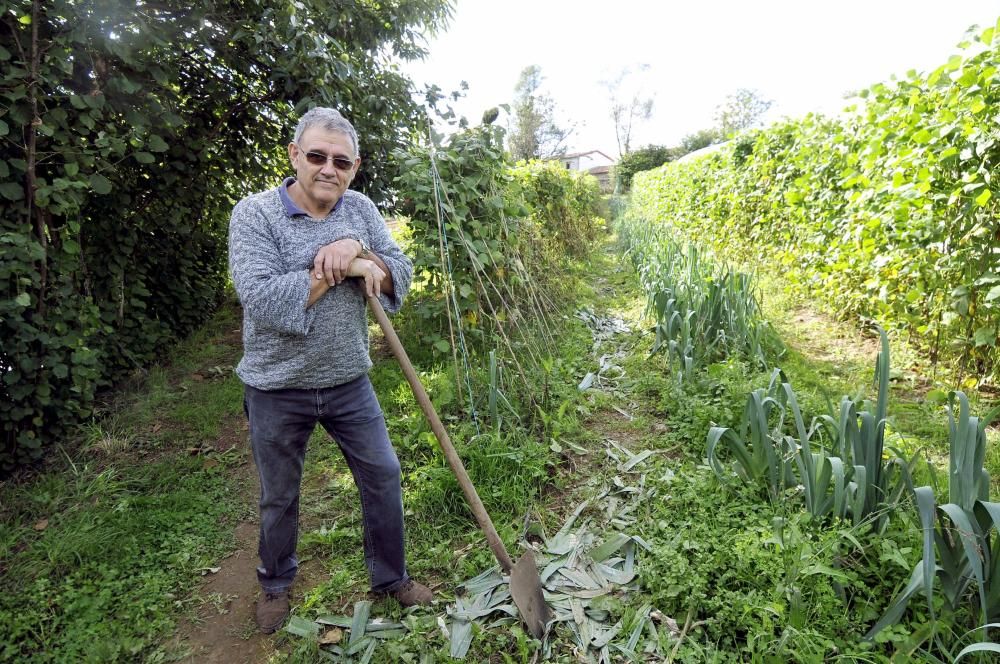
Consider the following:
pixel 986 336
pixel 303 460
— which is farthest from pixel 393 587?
pixel 986 336

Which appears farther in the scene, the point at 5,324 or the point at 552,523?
the point at 5,324

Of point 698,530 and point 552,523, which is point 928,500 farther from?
point 552,523

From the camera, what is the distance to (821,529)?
6.39 feet

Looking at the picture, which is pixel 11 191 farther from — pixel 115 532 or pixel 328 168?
pixel 328 168

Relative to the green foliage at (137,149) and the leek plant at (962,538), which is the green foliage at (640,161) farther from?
the leek plant at (962,538)

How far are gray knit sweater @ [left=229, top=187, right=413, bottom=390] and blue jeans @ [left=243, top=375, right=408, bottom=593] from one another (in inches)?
3.5

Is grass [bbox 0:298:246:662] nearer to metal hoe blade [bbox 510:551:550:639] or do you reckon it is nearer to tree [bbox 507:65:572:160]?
metal hoe blade [bbox 510:551:550:639]

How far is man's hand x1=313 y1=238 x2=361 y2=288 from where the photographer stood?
167cm

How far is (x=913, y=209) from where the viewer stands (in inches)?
131

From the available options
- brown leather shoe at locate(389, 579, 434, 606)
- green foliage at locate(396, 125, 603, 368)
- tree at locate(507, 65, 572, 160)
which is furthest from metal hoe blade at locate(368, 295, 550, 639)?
tree at locate(507, 65, 572, 160)

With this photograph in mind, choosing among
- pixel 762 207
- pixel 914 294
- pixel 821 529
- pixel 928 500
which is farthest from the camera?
pixel 762 207

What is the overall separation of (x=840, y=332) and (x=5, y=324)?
5889 mm

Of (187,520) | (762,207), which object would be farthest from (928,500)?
(762,207)

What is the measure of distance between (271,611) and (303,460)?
0.65 meters
